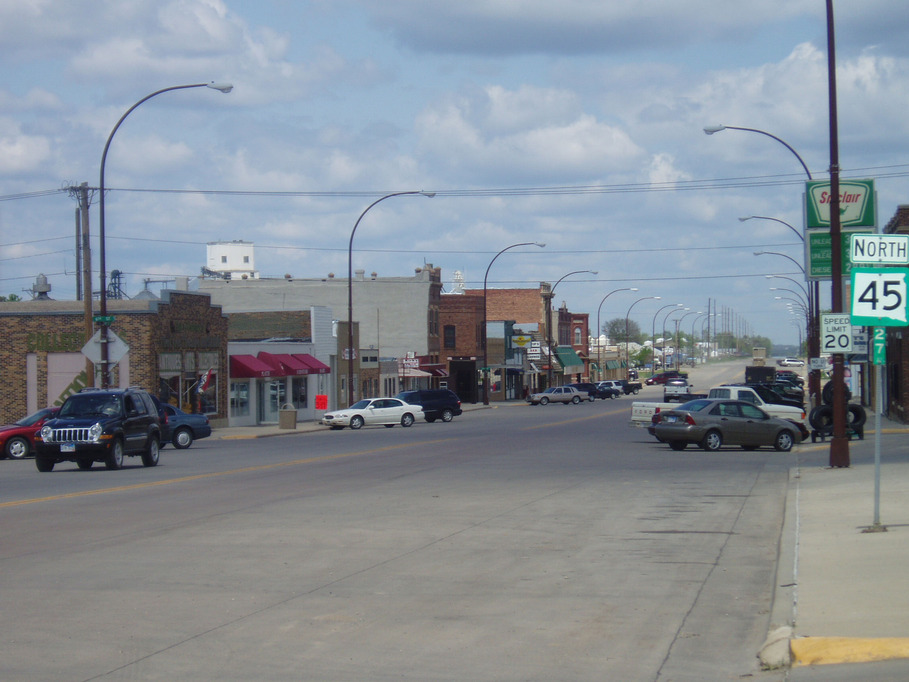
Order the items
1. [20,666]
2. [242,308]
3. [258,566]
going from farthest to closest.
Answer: [242,308] → [258,566] → [20,666]

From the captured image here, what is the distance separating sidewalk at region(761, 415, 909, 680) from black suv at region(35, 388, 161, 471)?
15.2m

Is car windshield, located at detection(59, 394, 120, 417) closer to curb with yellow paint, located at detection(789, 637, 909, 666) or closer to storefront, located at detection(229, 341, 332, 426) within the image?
curb with yellow paint, located at detection(789, 637, 909, 666)

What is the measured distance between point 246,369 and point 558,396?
122ft

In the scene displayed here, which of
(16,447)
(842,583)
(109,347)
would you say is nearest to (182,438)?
(109,347)

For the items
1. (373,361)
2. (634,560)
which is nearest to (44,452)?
(634,560)

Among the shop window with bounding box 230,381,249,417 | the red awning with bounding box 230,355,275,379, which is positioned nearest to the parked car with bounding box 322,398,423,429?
the red awning with bounding box 230,355,275,379

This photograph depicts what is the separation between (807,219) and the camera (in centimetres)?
2580

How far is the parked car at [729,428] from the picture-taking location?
95.7 ft

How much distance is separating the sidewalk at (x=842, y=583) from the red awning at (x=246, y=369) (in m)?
38.8

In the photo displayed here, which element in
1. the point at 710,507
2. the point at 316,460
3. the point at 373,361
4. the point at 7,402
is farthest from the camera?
the point at 373,361

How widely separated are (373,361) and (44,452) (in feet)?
154

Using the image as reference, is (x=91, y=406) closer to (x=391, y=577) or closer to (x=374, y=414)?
(x=391, y=577)

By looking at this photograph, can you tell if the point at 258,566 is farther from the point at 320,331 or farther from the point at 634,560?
the point at 320,331

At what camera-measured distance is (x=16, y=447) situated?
101ft
